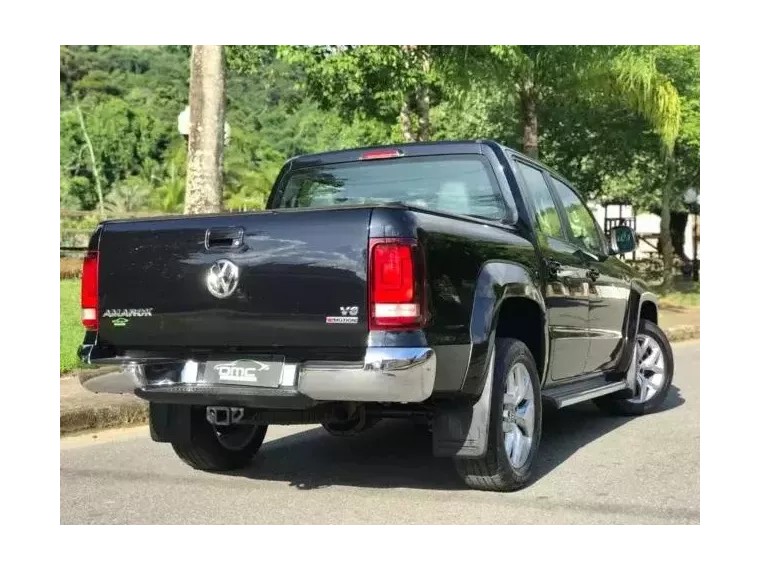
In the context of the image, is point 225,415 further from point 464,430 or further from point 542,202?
point 542,202

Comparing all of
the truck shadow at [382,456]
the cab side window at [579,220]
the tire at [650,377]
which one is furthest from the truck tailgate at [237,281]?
the tire at [650,377]

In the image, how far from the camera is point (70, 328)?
10.9m

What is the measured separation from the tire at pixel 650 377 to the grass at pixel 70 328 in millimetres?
5230

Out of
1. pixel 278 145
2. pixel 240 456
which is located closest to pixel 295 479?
pixel 240 456

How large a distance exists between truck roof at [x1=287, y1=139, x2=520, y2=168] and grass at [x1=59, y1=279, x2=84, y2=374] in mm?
4194

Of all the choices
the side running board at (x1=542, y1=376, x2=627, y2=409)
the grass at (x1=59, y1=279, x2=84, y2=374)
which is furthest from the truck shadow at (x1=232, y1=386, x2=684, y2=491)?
the grass at (x1=59, y1=279, x2=84, y2=374)

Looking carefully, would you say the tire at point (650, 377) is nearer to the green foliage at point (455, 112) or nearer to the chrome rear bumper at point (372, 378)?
the chrome rear bumper at point (372, 378)

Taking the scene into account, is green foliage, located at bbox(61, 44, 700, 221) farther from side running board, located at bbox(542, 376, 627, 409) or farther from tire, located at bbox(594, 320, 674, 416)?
tire, located at bbox(594, 320, 674, 416)

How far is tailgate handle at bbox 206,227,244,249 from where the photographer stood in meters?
4.23

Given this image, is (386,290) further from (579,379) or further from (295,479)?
(579,379)

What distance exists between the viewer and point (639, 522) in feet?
14.3

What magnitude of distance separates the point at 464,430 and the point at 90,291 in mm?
2081

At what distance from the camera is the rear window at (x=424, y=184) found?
548 centimetres
